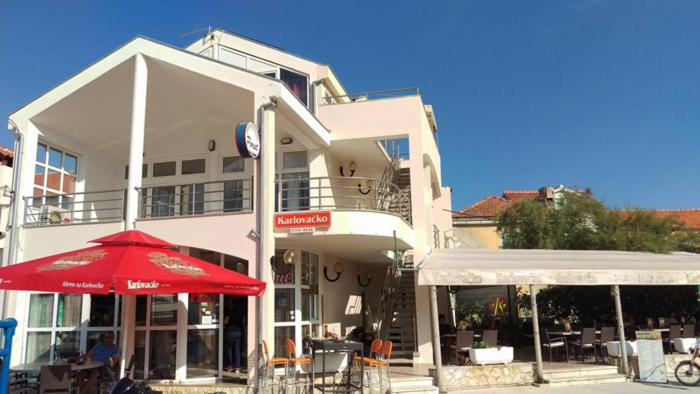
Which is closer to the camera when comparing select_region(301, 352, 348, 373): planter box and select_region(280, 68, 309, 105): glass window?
select_region(301, 352, 348, 373): planter box

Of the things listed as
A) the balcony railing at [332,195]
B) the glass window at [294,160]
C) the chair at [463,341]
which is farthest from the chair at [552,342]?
the glass window at [294,160]

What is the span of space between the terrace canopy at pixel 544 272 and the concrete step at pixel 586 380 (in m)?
0.28

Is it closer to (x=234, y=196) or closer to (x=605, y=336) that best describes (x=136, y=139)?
(x=234, y=196)

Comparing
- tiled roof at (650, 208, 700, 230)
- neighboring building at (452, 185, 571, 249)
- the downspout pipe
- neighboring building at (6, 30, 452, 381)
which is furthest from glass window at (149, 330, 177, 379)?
tiled roof at (650, 208, 700, 230)

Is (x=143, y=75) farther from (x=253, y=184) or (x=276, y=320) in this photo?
(x=276, y=320)

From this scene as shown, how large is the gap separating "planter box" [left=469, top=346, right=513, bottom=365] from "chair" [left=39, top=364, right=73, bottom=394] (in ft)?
29.7

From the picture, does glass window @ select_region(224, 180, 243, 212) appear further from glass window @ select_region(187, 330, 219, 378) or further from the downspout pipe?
the downspout pipe

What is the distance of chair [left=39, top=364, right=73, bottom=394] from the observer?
876cm

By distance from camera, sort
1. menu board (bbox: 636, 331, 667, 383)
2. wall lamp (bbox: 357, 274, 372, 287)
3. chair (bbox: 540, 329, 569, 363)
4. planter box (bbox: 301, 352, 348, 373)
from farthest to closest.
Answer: wall lamp (bbox: 357, 274, 372, 287) < chair (bbox: 540, 329, 569, 363) < menu board (bbox: 636, 331, 667, 383) < planter box (bbox: 301, 352, 348, 373)

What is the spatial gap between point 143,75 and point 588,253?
14.7 m

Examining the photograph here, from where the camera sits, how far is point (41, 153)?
1449 centimetres

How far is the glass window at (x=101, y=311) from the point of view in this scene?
1288cm

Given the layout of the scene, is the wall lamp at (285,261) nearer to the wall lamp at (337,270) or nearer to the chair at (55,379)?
the wall lamp at (337,270)

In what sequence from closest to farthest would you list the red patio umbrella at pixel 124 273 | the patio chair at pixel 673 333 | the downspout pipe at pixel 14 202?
the red patio umbrella at pixel 124 273, the downspout pipe at pixel 14 202, the patio chair at pixel 673 333
